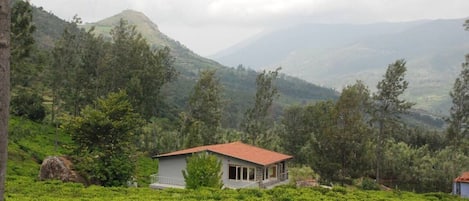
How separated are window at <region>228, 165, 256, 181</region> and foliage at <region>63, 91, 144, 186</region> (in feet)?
34.6

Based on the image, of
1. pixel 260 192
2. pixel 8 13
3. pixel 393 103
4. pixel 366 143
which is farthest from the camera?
pixel 393 103

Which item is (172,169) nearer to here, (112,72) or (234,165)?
(234,165)

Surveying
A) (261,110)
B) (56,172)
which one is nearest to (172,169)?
(56,172)

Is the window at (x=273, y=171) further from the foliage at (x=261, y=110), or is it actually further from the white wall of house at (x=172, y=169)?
the foliage at (x=261, y=110)

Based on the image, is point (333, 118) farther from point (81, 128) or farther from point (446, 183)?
point (81, 128)

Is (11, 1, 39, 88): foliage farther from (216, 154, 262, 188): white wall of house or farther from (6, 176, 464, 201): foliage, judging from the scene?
(216, 154, 262, 188): white wall of house

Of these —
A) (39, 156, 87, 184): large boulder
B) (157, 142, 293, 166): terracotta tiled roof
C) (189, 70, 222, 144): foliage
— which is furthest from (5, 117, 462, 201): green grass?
(189, 70, 222, 144): foliage

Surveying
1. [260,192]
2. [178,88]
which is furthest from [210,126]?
[178,88]

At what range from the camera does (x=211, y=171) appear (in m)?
29.4

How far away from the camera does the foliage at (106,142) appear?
31531 mm

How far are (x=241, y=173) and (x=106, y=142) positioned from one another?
Result: 12.8 metres

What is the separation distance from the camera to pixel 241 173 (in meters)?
40.6

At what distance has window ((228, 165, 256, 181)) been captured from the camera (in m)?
40.6

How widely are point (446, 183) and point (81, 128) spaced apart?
133 feet
